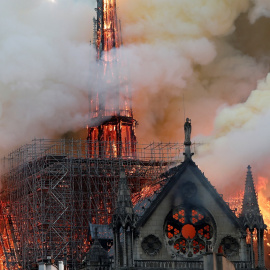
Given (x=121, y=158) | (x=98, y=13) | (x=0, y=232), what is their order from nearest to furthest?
(x=121, y=158)
(x=0, y=232)
(x=98, y=13)

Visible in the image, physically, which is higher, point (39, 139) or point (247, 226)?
point (39, 139)

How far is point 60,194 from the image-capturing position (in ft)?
394

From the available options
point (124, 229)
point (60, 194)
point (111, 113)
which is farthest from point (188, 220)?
point (111, 113)

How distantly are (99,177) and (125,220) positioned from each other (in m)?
43.6

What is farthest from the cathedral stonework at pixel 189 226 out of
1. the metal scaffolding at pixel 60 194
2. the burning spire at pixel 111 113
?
the burning spire at pixel 111 113

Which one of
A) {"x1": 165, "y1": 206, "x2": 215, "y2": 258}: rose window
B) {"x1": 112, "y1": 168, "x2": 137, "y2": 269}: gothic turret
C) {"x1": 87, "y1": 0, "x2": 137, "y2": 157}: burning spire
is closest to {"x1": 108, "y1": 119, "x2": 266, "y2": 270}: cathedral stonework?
{"x1": 165, "y1": 206, "x2": 215, "y2": 258}: rose window

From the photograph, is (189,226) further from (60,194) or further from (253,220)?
(60,194)

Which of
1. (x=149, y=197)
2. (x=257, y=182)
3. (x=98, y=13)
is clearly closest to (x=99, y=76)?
(x=98, y=13)

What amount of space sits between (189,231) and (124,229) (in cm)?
657

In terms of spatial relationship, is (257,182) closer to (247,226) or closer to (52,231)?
(52,231)

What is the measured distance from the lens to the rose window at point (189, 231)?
8300 cm

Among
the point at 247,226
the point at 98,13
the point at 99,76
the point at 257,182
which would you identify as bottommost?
the point at 247,226

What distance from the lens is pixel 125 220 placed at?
79688 mm

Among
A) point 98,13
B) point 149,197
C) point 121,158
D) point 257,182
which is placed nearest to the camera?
point 149,197
